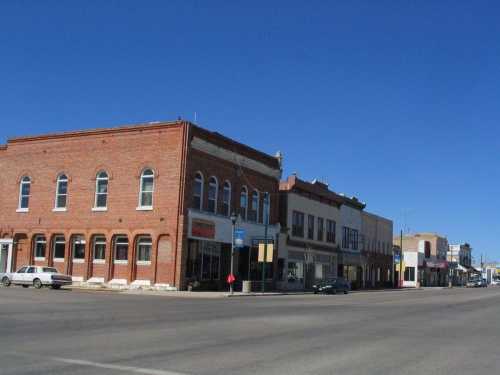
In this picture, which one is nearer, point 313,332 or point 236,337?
point 236,337

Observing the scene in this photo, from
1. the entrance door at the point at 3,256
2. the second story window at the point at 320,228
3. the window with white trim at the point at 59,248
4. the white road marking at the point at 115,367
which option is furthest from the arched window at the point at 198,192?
the white road marking at the point at 115,367

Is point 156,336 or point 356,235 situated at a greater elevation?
point 356,235

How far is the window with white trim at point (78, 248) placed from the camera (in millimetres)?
42500

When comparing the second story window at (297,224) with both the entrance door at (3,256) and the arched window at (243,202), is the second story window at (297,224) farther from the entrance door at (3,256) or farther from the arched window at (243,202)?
the entrance door at (3,256)

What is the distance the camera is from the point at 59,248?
43781 millimetres

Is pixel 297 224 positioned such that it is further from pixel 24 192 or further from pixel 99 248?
pixel 24 192

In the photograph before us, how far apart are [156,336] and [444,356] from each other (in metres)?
6.07

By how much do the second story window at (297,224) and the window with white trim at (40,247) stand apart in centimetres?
2062

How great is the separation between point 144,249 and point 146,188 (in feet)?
12.7

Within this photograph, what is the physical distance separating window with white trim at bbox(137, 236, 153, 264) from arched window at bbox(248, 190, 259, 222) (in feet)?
31.2

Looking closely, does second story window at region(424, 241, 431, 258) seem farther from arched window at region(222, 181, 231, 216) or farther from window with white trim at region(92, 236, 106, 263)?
window with white trim at region(92, 236, 106, 263)

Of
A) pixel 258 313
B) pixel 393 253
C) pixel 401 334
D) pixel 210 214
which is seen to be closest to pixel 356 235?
pixel 393 253

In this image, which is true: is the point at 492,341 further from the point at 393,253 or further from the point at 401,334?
the point at 393,253

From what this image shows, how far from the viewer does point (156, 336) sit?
46.1 feet
